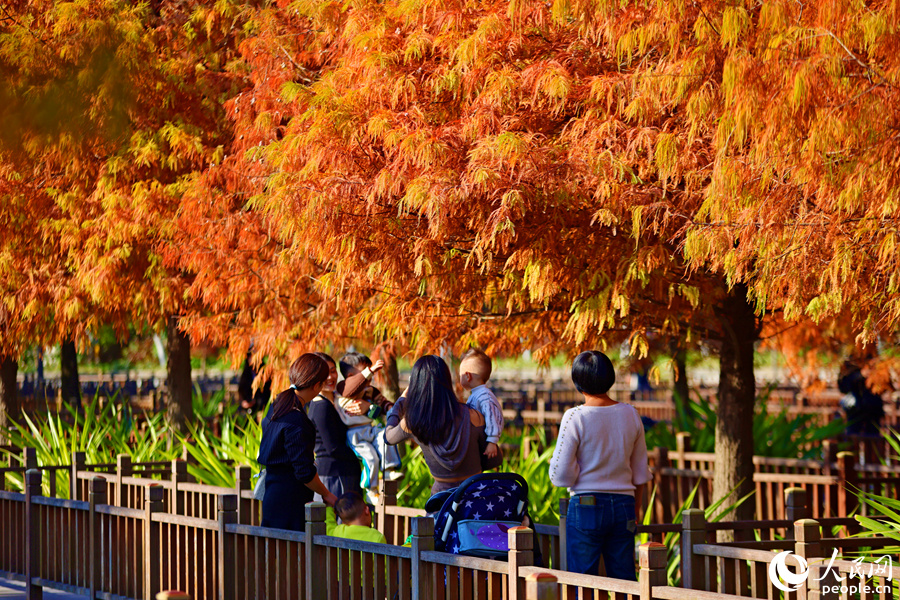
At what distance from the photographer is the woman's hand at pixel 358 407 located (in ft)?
31.5

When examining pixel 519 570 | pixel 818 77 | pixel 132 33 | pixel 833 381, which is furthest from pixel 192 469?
pixel 833 381

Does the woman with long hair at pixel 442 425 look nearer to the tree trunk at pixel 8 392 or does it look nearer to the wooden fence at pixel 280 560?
the wooden fence at pixel 280 560

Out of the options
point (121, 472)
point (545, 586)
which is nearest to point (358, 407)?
point (121, 472)

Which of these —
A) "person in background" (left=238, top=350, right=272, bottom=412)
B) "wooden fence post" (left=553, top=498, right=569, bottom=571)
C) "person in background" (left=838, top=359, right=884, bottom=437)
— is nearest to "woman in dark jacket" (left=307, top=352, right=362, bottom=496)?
"wooden fence post" (left=553, top=498, right=569, bottom=571)

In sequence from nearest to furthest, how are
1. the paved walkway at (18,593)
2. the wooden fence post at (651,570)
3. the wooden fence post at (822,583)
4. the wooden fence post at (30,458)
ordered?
the wooden fence post at (822,583), the wooden fence post at (651,570), the paved walkway at (18,593), the wooden fence post at (30,458)

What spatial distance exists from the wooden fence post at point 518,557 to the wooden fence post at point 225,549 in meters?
→ 2.24

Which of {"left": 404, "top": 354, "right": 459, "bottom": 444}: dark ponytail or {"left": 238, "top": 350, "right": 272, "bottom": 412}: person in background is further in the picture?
{"left": 238, "top": 350, "right": 272, "bottom": 412}: person in background

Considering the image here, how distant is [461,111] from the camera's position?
7930 mm

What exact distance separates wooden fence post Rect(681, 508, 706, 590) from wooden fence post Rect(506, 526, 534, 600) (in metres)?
1.37

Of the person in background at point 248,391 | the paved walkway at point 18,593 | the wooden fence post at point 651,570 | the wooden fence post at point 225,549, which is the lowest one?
the paved walkway at point 18,593

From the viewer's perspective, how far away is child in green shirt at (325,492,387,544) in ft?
20.4

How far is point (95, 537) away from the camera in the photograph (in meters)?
7.71

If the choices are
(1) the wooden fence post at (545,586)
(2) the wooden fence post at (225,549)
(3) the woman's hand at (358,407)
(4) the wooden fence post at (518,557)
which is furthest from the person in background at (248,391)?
(1) the wooden fence post at (545,586)

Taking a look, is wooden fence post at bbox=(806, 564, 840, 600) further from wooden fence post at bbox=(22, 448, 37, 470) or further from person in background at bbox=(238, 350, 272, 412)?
person in background at bbox=(238, 350, 272, 412)
